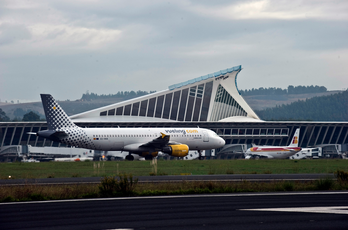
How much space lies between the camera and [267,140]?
320 feet

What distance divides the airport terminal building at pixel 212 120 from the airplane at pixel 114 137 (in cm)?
3230

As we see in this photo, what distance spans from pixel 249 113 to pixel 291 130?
10806 mm

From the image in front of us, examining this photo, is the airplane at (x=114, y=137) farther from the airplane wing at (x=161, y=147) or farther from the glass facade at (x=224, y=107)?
the glass facade at (x=224, y=107)

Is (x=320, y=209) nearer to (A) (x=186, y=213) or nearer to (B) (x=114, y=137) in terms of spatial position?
(A) (x=186, y=213)

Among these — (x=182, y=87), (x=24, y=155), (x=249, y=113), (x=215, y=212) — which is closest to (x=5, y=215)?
(x=215, y=212)

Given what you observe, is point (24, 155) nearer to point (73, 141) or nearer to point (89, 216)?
point (73, 141)

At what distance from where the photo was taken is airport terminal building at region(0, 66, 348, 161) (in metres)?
89.9

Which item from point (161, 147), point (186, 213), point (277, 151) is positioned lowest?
point (186, 213)

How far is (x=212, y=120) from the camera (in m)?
100

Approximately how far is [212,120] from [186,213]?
86438mm

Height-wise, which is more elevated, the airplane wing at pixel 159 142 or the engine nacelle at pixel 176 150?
the airplane wing at pixel 159 142

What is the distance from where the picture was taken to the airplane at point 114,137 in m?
52.9

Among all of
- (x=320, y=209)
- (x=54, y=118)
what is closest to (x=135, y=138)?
(x=54, y=118)

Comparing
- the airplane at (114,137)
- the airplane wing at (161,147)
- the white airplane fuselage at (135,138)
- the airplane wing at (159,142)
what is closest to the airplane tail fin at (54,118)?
the airplane at (114,137)
